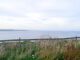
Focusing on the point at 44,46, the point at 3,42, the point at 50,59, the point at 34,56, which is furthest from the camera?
the point at 3,42

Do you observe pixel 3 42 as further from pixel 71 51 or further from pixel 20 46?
pixel 71 51

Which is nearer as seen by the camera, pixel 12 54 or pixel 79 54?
pixel 79 54

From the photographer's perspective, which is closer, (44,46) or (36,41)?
(44,46)

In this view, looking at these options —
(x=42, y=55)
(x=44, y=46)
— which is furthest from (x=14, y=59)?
(x=44, y=46)

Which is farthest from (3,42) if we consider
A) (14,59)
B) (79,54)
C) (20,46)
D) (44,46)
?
(79,54)

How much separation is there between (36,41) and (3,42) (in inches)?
73.3

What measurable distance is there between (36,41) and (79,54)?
5078 millimetres

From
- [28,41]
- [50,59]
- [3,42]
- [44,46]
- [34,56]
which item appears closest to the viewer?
[50,59]

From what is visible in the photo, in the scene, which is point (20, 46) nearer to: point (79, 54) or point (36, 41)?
point (36, 41)

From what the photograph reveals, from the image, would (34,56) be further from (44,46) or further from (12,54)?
(44,46)

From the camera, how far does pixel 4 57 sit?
11.0 m

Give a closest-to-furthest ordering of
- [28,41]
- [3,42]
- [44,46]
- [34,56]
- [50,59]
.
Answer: [50,59]
[34,56]
[44,46]
[3,42]
[28,41]

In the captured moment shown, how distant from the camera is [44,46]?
12344mm

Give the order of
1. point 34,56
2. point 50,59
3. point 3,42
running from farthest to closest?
point 3,42 < point 34,56 < point 50,59
